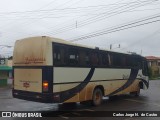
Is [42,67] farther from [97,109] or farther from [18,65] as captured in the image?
[97,109]

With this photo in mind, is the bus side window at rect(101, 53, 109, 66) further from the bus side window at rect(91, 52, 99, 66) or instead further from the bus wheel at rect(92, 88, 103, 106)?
the bus wheel at rect(92, 88, 103, 106)

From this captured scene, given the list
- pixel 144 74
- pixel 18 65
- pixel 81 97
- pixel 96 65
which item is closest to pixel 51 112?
pixel 81 97

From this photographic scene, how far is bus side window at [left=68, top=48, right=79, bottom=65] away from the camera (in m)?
13.4

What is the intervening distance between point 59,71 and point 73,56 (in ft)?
4.67

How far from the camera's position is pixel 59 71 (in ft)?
40.9

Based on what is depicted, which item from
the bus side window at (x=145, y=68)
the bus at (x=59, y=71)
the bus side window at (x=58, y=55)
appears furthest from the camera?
the bus side window at (x=145, y=68)

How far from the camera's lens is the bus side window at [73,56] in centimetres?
1336

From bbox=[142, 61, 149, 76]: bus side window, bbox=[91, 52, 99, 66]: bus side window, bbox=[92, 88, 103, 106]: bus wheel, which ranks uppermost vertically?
bbox=[91, 52, 99, 66]: bus side window

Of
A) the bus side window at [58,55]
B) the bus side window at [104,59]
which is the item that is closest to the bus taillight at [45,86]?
the bus side window at [58,55]

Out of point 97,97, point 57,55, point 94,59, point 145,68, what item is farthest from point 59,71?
point 145,68

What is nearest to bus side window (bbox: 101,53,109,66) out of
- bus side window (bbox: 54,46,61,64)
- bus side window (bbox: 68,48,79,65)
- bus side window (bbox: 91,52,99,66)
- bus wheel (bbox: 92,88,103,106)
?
bus side window (bbox: 91,52,99,66)

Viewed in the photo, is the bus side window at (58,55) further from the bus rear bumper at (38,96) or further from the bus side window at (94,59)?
the bus side window at (94,59)

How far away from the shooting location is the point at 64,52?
1300 cm

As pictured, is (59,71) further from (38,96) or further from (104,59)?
(104,59)
